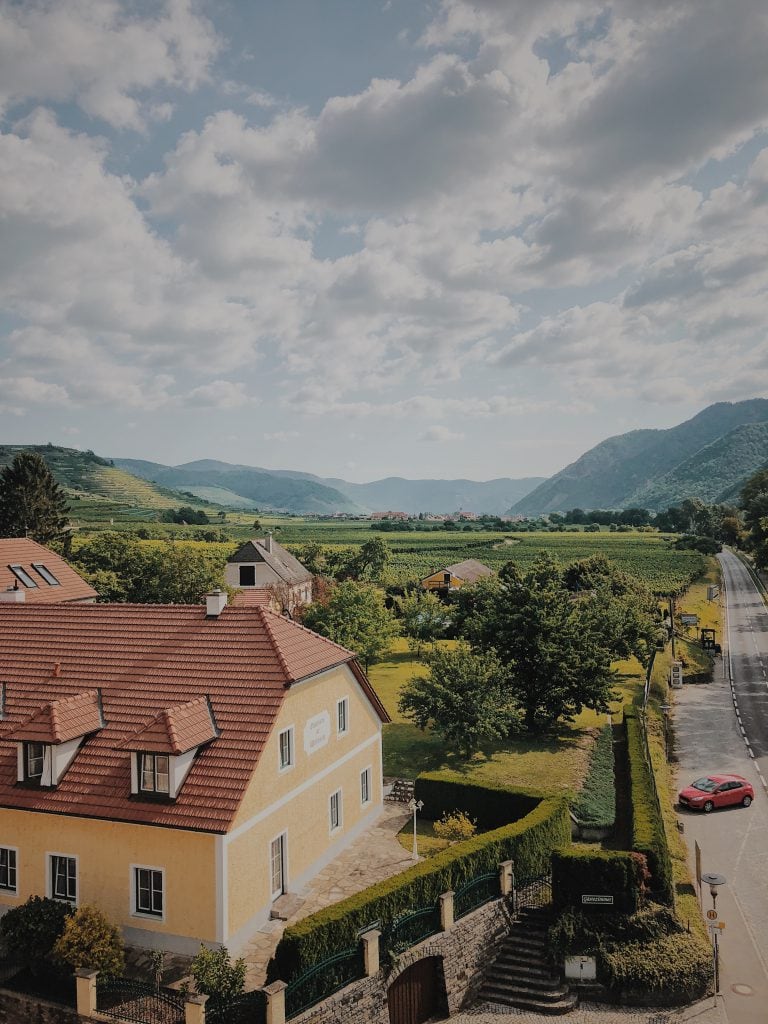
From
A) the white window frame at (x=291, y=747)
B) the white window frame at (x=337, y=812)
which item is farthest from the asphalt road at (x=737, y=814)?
the white window frame at (x=291, y=747)

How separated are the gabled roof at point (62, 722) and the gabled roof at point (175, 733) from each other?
197 cm

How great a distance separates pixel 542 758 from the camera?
116 ft

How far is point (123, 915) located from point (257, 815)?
425cm

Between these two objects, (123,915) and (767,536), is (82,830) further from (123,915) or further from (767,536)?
(767,536)

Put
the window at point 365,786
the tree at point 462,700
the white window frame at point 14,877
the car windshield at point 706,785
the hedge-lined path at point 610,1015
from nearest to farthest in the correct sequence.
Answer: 1. the hedge-lined path at point 610,1015
2. the white window frame at point 14,877
3. the window at point 365,786
4. the car windshield at point 706,785
5. the tree at point 462,700

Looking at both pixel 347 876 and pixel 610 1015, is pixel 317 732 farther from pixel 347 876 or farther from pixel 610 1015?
pixel 610 1015

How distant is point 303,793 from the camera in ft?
72.2

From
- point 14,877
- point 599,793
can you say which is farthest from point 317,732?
point 599,793

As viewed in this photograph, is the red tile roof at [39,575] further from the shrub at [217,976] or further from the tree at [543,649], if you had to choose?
the shrub at [217,976]

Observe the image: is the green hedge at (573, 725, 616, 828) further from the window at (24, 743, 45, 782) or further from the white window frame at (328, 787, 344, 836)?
the window at (24, 743, 45, 782)

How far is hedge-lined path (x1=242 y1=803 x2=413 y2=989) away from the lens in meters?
18.2

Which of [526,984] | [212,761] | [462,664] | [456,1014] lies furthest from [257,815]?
[462,664]

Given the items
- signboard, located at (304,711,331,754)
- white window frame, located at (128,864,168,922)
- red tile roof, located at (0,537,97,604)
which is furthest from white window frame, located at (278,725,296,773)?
red tile roof, located at (0,537,97,604)

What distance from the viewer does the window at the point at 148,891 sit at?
18.3m
